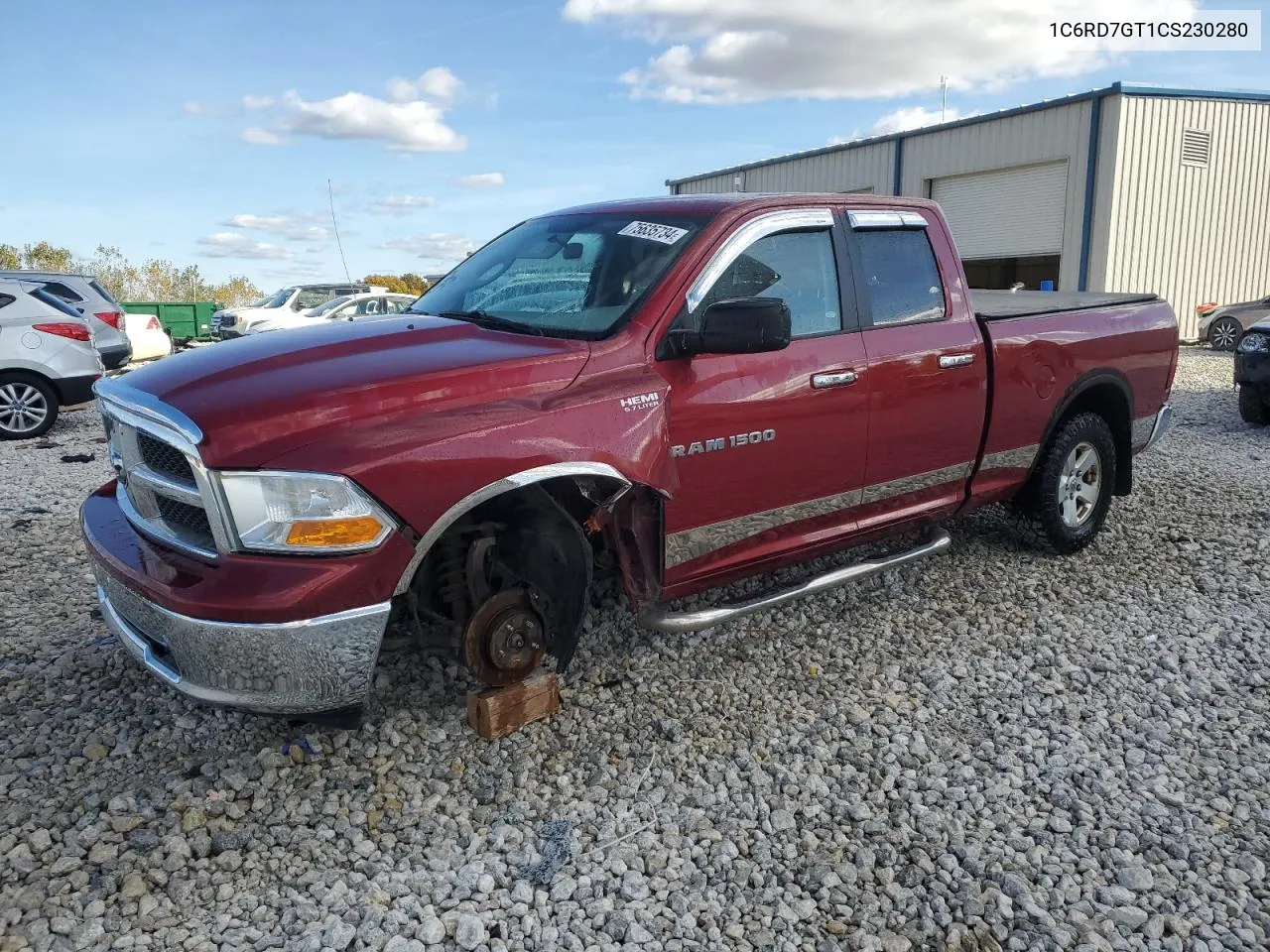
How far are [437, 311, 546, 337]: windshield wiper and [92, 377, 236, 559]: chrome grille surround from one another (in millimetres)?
1248

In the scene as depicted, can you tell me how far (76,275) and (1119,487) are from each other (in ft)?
42.1

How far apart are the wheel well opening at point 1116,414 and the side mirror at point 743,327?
2.74 metres

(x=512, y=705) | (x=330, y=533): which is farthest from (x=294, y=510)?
(x=512, y=705)

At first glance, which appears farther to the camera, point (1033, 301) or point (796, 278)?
point (1033, 301)

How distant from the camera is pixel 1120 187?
1880 centimetres

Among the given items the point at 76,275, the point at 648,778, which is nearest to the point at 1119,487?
the point at 648,778

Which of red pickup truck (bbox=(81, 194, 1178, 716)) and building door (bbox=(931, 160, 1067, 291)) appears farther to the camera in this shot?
building door (bbox=(931, 160, 1067, 291))

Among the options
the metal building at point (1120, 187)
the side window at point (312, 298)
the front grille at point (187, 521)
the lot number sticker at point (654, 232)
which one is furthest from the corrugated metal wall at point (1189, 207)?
the front grille at point (187, 521)

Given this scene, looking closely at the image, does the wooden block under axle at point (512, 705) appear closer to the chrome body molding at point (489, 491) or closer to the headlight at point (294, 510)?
the chrome body molding at point (489, 491)

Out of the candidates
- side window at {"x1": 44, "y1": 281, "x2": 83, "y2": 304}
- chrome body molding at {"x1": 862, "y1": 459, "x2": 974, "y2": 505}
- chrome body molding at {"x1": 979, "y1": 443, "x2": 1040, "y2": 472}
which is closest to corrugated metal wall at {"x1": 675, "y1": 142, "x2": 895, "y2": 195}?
side window at {"x1": 44, "y1": 281, "x2": 83, "y2": 304}

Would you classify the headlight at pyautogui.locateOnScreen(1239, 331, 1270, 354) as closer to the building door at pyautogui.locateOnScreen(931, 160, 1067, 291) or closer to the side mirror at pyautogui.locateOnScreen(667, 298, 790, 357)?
the side mirror at pyautogui.locateOnScreen(667, 298, 790, 357)

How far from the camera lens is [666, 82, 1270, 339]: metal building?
1889 centimetres

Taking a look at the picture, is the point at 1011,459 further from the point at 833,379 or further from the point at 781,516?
the point at 781,516

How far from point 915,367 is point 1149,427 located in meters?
2.52
